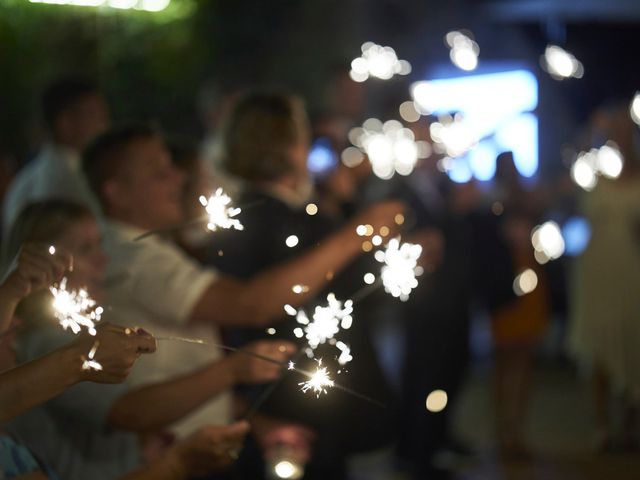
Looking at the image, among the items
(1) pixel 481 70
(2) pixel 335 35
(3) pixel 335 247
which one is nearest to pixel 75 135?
(3) pixel 335 247

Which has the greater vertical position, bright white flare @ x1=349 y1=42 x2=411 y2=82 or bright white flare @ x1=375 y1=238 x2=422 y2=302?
bright white flare @ x1=349 y1=42 x2=411 y2=82

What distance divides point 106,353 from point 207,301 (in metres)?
1.51

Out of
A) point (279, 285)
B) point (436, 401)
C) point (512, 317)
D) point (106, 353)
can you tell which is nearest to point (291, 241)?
point (279, 285)

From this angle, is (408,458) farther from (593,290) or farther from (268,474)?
(268,474)

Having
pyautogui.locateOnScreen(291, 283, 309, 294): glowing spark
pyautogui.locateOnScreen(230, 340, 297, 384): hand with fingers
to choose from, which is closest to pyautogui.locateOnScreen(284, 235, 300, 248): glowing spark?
pyautogui.locateOnScreen(291, 283, 309, 294): glowing spark

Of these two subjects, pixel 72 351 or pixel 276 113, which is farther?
pixel 276 113

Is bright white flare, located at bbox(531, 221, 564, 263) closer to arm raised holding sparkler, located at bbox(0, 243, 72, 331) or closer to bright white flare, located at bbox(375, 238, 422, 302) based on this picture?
bright white flare, located at bbox(375, 238, 422, 302)

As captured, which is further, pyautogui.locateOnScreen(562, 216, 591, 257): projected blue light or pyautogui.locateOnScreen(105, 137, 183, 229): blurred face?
pyautogui.locateOnScreen(562, 216, 591, 257): projected blue light

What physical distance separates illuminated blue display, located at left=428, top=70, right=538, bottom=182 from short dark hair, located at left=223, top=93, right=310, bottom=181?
237 cm

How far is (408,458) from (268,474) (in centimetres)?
327

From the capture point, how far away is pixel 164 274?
3.76 meters

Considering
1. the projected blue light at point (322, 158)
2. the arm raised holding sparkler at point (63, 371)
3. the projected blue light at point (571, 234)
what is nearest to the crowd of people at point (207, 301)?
the arm raised holding sparkler at point (63, 371)

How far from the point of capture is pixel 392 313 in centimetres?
1331

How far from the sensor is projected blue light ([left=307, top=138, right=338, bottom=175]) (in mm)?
6391
